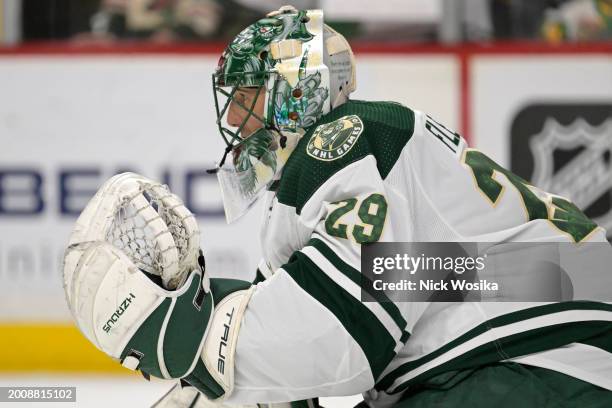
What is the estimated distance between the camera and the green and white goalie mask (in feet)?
6.35

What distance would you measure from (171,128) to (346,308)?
2297 millimetres

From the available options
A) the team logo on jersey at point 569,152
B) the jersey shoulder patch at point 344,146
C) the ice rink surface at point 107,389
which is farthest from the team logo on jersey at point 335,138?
the team logo on jersey at point 569,152

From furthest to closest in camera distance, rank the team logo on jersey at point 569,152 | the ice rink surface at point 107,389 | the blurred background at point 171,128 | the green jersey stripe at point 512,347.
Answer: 1. the team logo on jersey at point 569,152
2. the blurred background at point 171,128
3. the ice rink surface at point 107,389
4. the green jersey stripe at point 512,347

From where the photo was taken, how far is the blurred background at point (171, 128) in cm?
374

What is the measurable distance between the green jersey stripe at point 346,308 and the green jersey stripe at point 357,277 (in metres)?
0.02

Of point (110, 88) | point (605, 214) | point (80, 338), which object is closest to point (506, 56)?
point (605, 214)

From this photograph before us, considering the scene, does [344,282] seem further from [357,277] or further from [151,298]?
[151,298]

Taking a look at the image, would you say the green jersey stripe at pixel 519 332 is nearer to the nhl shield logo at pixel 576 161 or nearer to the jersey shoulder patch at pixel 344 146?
the jersey shoulder patch at pixel 344 146

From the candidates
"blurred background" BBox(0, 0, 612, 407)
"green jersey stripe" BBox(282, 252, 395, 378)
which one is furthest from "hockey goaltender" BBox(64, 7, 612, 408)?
"blurred background" BBox(0, 0, 612, 407)

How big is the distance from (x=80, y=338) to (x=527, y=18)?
7.25 ft

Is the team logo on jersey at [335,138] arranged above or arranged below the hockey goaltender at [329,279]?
above

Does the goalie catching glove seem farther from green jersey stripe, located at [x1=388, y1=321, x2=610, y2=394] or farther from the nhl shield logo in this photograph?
the nhl shield logo

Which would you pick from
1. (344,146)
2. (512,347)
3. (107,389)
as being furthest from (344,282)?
(107,389)

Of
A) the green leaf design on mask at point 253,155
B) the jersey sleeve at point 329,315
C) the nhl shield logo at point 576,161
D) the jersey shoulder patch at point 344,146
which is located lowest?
the nhl shield logo at point 576,161
